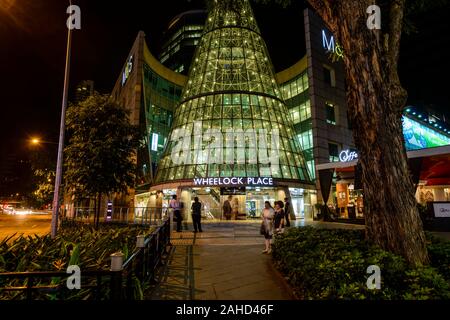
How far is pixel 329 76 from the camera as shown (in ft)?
131

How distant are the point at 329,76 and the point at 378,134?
37659mm

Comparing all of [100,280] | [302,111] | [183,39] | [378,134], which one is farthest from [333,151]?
[183,39]

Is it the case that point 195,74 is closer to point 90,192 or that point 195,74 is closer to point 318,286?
point 90,192

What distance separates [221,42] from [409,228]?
112 feet

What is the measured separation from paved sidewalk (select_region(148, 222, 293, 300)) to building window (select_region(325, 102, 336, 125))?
2955 centimetres

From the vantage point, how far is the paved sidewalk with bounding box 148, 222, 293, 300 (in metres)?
5.92

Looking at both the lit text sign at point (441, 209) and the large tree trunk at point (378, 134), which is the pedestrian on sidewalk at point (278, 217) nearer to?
the large tree trunk at point (378, 134)

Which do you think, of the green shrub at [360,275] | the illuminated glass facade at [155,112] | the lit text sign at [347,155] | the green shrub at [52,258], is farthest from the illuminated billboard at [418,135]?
the green shrub at [52,258]

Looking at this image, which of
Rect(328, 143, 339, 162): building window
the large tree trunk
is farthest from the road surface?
Rect(328, 143, 339, 162): building window

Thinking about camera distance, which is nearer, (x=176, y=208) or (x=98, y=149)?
(x=98, y=149)

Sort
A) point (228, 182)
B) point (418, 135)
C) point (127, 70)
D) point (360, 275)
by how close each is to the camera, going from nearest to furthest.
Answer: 1. point (360, 275)
2. point (228, 182)
3. point (418, 135)
4. point (127, 70)

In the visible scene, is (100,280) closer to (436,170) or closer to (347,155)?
(347,155)

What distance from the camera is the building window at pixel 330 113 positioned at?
37825mm
